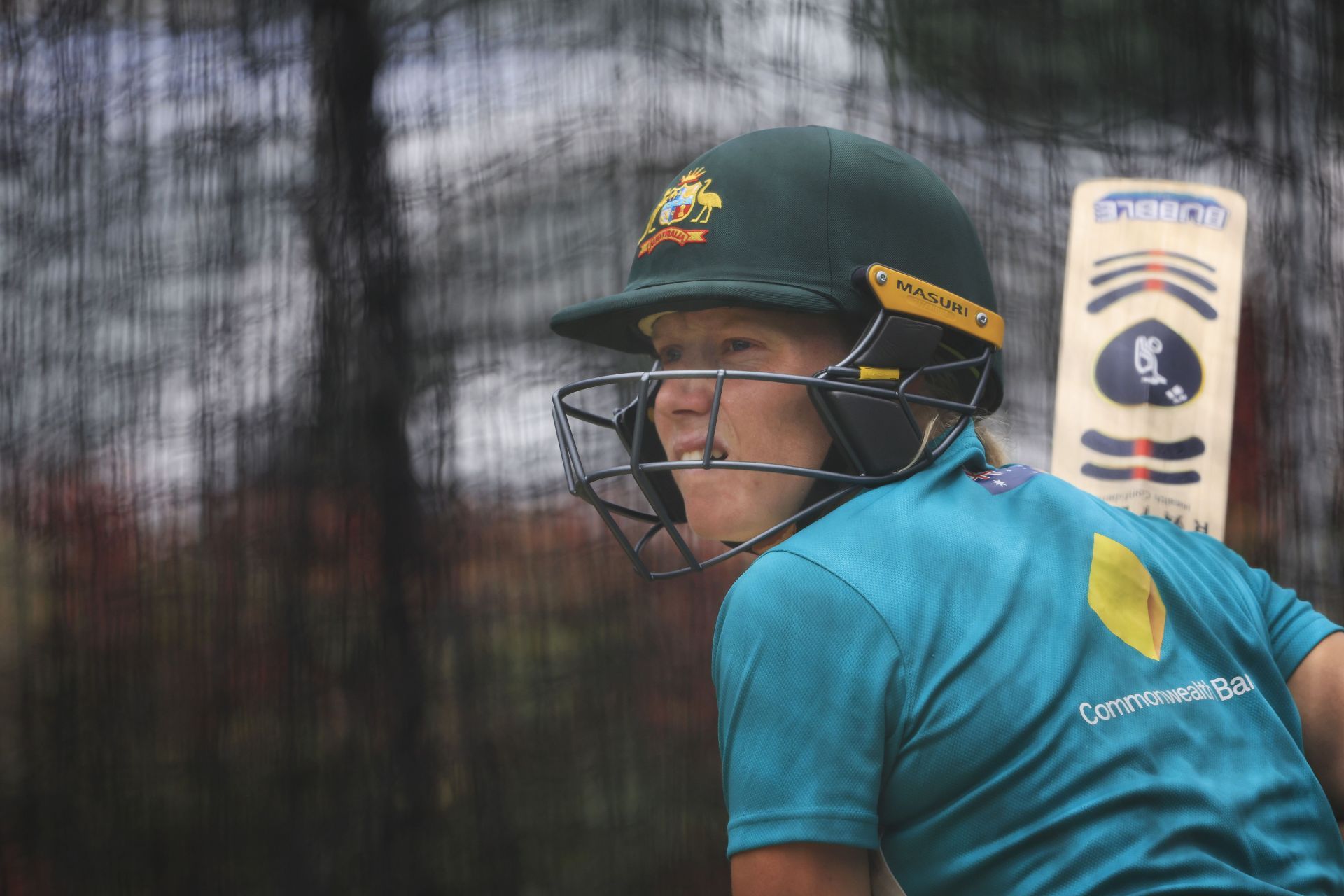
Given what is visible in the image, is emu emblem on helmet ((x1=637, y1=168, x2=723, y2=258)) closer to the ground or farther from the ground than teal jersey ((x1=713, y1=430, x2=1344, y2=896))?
farther from the ground

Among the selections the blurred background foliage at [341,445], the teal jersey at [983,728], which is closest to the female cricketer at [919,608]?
the teal jersey at [983,728]

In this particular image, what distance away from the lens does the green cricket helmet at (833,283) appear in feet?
2.97

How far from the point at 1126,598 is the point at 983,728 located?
185mm

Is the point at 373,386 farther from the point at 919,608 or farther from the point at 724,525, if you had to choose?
the point at 919,608

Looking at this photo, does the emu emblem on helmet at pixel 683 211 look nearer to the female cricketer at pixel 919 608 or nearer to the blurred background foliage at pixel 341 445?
the female cricketer at pixel 919 608

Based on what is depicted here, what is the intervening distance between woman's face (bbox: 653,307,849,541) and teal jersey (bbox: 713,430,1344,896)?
0.15m

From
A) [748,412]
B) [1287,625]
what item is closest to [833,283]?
[748,412]

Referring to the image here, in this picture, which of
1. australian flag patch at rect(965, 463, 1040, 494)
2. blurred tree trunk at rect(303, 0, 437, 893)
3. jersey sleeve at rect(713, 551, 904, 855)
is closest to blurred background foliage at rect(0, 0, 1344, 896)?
blurred tree trunk at rect(303, 0, 437, 893)

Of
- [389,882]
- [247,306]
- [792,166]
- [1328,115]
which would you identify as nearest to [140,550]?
[247,306]

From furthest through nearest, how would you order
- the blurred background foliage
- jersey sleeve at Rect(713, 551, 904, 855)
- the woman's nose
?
the blurred background foliage
the woman's nose
jersey sleeve at Rect(713, 551, 904, 855)

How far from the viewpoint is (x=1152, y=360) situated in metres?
1.37

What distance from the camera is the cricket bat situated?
1370mm

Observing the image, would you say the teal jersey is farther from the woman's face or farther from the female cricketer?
the woman's face

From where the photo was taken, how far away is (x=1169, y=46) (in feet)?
4.75
